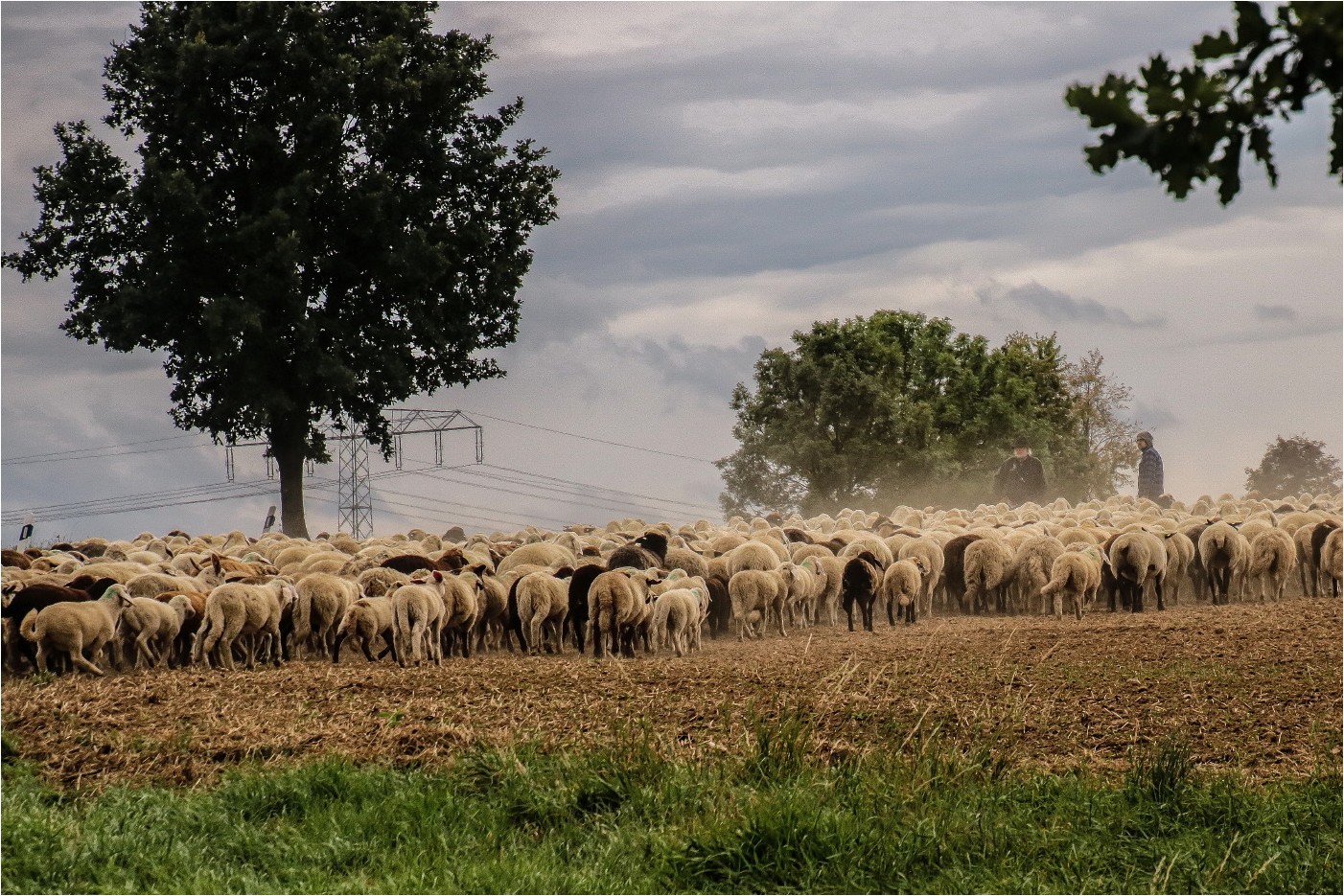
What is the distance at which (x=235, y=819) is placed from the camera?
811cm

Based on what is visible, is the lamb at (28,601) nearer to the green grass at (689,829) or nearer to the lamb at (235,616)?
the lamb at (235,616)

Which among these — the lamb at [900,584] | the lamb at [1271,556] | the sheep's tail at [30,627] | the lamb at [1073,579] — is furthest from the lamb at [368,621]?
the lamb at [1271,556]

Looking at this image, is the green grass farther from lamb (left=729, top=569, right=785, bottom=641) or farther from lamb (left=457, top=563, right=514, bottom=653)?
lamb (left=729, top=569, right=785, bottom=641)

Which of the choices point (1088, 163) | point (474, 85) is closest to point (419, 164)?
point (474, 85)

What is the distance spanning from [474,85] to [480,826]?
3049cm

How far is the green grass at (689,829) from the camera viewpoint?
709 cm

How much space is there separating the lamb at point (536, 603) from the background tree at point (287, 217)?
16964 millimetres

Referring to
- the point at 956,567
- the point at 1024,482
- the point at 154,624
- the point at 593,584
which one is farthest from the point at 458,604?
the point at 1024,482

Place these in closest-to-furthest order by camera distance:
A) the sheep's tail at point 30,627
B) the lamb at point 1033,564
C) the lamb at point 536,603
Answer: the sheep's tail at point 30,627
the lamb at point 536,603
the lamb at point 1033,564

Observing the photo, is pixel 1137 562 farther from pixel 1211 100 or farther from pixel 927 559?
pixel 1211 100

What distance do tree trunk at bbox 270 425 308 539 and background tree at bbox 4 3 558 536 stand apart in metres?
0.06

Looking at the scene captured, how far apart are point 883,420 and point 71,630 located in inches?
1771

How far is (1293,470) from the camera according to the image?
67.5m

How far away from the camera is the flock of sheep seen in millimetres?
13883
